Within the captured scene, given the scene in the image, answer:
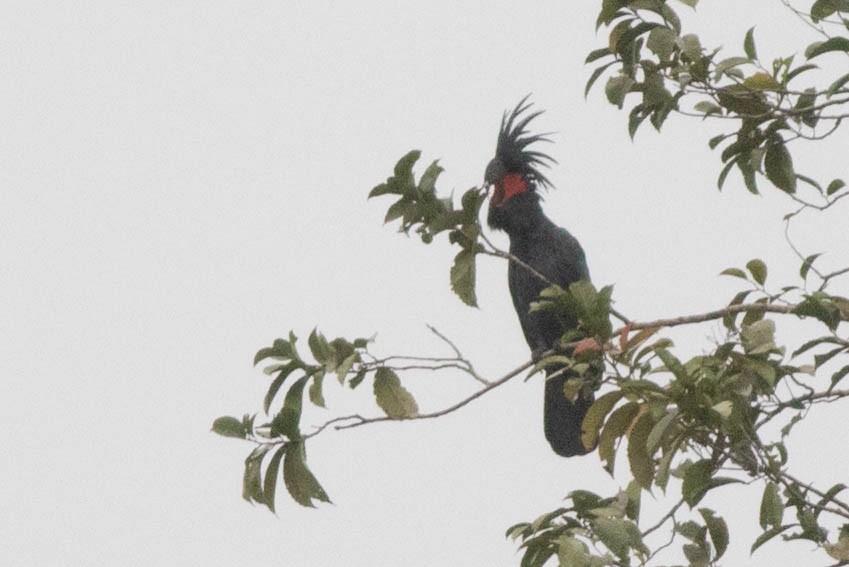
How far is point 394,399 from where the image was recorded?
3.32 meters

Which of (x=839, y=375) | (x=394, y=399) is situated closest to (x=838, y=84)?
(x=839, y=375)

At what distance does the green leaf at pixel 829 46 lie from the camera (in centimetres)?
308

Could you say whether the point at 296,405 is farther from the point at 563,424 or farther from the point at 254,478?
the point at 563,424

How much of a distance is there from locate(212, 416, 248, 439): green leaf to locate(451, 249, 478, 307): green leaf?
0.64 metres

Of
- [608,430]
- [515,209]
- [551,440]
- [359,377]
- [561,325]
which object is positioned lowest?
[608,430]

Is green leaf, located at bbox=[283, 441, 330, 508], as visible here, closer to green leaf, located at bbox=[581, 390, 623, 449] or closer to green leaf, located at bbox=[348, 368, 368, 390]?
green leaf, located at bbox=[348, 368, 368, 390]

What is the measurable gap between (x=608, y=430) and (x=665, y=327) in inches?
19.3

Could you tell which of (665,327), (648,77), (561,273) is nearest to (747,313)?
(665,327)

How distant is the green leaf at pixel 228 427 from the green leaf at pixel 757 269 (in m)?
1.22

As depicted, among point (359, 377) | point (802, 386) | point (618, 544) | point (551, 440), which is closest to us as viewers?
point (618, 544)

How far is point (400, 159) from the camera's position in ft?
11.3

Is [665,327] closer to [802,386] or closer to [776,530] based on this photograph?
[802,386]

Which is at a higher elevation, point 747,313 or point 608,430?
point 747,313

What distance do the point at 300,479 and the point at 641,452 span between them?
2.64ft
